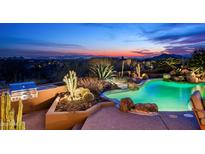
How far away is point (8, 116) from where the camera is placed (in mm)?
4359

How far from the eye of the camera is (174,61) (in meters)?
5.52

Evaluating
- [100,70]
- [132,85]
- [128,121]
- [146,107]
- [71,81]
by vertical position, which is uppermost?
[100,70]

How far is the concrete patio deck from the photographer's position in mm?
4086

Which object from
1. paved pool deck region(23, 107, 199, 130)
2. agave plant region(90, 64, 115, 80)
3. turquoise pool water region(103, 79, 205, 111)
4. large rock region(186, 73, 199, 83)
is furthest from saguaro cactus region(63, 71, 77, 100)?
large rock region(186, 73, 199, 83)

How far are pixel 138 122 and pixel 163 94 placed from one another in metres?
2.44

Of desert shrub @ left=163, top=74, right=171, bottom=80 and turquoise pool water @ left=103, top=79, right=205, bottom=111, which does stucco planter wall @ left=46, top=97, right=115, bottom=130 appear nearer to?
turquoise pool water @ left=103, top=79, right=205, bottom=111

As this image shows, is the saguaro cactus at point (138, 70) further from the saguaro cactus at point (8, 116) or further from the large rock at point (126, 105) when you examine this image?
the saguaro cactus at point (8, 116)

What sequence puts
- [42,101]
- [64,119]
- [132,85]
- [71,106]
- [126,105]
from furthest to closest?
[132,85]
[42,101]
[126,105]
[71,106]
[64,119]

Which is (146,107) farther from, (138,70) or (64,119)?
(64,119)

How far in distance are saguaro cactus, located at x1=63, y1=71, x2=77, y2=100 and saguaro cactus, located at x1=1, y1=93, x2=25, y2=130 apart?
136cm

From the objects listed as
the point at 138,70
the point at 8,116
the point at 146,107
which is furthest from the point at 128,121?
the point at 8,116

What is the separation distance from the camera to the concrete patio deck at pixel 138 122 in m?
4.09
